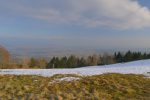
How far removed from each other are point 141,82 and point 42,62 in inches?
3120

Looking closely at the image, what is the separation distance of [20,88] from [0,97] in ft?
4.48

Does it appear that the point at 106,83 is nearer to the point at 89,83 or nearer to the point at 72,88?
the point at 89,83

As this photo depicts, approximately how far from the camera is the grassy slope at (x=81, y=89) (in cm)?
1329

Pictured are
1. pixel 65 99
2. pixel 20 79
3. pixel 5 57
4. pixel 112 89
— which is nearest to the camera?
pixel 65 99

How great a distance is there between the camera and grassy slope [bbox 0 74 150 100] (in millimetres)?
13289

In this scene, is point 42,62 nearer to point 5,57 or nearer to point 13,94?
point 5,57

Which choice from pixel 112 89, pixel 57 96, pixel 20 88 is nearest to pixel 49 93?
pixel 57 96

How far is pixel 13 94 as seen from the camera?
1384 cm

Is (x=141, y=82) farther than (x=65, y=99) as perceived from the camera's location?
Yes

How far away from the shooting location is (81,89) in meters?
14.3

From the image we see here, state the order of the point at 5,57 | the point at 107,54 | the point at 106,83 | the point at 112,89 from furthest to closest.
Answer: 1. the point at 107,54
2. the point at 5,57
3. the point at 106,83
4. the point at 112,89

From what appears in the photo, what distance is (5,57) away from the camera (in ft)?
255

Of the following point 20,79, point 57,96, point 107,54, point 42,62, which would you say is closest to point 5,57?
point 42,62

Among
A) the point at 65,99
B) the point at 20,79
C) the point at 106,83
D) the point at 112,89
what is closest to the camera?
the point at 65,99
